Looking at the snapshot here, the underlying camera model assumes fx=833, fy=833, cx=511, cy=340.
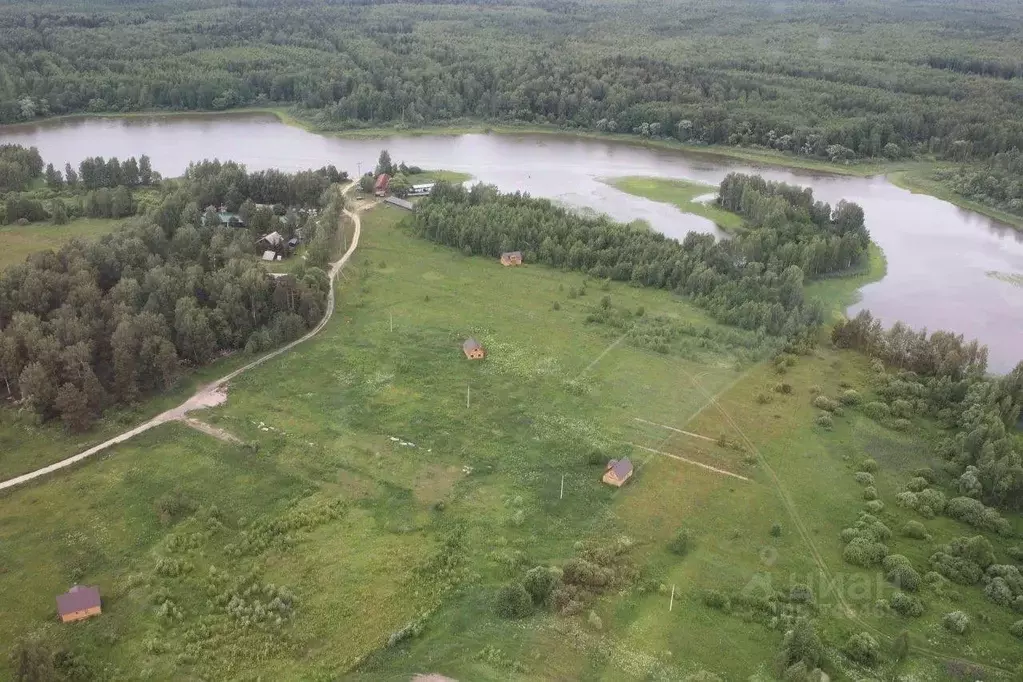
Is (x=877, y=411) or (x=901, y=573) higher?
(x=877, y=411)

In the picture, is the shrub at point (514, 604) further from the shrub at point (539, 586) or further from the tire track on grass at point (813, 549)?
the tire track on grass at point (813, 549)

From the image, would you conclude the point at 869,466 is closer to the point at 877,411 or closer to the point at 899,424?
the point at 899,424

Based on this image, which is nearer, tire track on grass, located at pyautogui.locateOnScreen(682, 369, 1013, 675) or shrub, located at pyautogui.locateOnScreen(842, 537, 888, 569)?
tire track on grass, located at pyautogui.locateOnScreen(682, 369, 1013, 675)

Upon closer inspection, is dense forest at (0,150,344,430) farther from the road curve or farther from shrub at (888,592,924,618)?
shrub at (888,592,924,618)

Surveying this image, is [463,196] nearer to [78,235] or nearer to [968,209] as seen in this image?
[78,235]

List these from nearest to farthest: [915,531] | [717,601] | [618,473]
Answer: [717,601], [915,531], [618,473]

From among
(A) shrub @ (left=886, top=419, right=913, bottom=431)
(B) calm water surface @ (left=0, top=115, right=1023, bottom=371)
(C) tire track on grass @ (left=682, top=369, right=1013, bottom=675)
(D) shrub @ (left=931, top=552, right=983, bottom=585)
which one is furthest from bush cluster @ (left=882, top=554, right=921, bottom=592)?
(B) calm water surface @ (left=0, top=115, right=1023, bottom=371)

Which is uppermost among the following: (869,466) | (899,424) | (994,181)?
Result: (994,181)

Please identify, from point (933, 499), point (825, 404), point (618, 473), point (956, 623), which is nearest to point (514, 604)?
point (618, 473)
